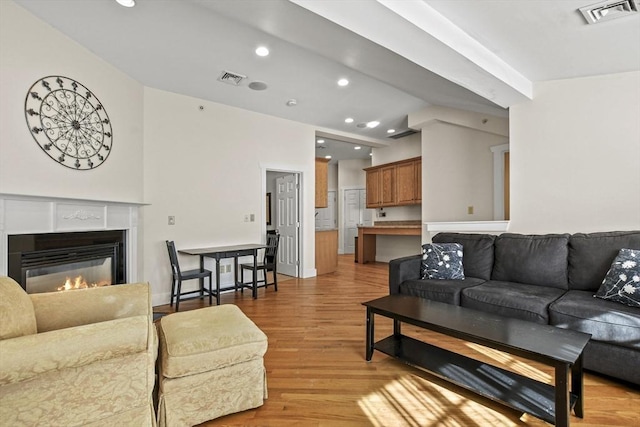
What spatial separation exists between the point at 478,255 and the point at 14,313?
3527mm

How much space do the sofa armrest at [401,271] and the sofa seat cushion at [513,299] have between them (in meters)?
0.57

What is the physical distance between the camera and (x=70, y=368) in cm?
117

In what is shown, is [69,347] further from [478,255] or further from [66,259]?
[478,255]

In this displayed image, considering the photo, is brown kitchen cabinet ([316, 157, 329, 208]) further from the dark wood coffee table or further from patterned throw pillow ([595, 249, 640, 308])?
patterned throw pillow ([595, 249, 640, 308])

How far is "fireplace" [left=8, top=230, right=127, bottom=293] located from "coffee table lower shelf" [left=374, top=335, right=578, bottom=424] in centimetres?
299

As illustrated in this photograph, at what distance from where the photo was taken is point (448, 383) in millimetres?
1992

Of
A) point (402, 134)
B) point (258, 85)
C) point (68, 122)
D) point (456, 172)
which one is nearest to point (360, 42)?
point (258, 85)

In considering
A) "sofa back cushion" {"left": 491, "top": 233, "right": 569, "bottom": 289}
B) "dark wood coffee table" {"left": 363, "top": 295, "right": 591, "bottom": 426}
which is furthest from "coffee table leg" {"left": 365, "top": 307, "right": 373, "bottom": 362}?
"sofa back cushion" {"left": 491, "top": 233, "right": 569, "bottom": 289}

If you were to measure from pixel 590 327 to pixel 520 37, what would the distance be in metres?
2.33

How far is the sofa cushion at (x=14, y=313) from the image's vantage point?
111 centimetres

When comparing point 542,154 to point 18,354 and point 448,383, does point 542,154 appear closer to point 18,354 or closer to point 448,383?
point 448,383

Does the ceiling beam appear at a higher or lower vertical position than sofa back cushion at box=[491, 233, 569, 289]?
higher

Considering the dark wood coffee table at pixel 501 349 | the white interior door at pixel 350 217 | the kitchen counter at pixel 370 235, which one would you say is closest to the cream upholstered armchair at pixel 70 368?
the dark wood coffee table at pixel 501 349

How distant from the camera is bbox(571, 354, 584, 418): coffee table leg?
165 cm
